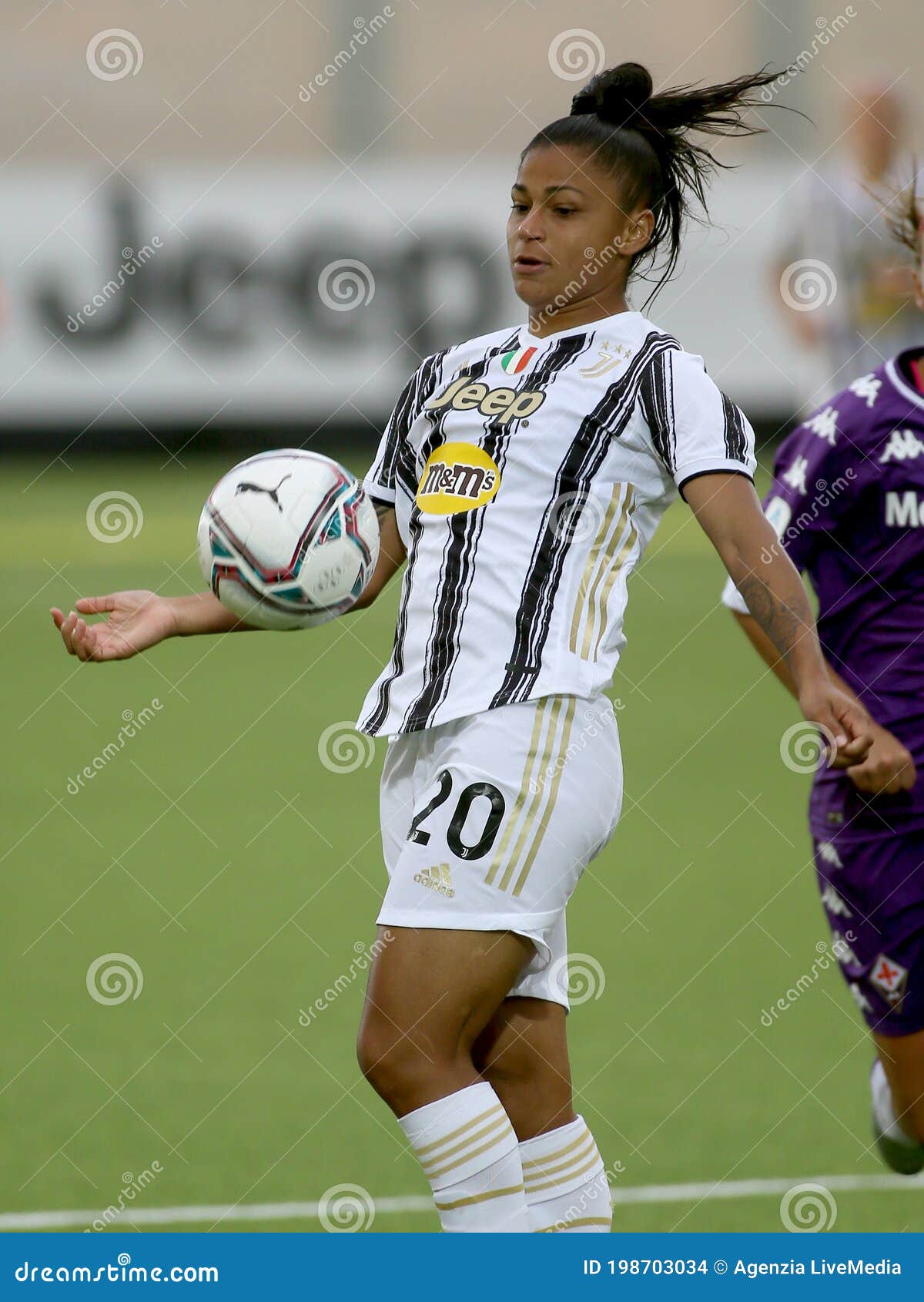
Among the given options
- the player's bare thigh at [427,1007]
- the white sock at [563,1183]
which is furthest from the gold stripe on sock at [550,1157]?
the player's bare thigh at [427,1007]

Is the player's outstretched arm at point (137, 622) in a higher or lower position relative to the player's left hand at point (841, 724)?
lower

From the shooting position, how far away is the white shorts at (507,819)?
8.87ft

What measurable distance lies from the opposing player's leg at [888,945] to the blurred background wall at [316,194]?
11.4 meters

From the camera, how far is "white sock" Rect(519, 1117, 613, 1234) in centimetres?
291

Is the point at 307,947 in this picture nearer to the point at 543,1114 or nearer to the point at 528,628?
the point at 543,1114

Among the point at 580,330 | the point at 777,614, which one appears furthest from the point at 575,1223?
the point at 580,330

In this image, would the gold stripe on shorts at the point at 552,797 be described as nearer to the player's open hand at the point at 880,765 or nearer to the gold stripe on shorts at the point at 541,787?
the gold stripe on shorts at the point at 541,787

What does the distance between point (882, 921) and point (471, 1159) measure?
1325mm

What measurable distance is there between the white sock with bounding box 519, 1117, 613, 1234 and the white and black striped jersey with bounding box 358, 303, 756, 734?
0.74 meters

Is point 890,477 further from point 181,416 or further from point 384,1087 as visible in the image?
point 181,416

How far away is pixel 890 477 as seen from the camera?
3596 mm

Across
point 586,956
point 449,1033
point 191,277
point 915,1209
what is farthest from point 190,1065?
point 191,277

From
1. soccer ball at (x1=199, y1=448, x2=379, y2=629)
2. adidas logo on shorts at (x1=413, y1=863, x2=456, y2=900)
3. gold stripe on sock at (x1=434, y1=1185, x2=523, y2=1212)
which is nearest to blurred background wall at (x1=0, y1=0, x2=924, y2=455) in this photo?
soccer ball at (x1=199, y1=448, x2=379, y2=629)

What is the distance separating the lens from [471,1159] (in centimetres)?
268
